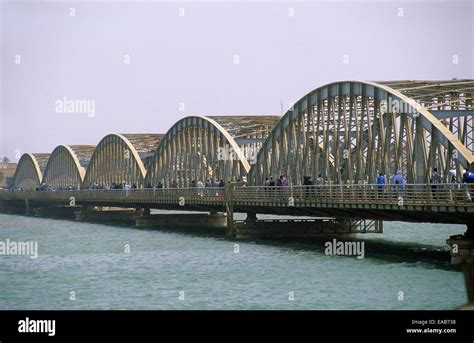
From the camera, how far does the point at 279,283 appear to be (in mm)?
44688

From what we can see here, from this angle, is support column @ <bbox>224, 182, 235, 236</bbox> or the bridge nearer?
the bridge

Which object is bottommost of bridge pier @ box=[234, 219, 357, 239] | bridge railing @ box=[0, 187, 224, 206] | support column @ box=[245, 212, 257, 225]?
bridge pier @ box=[234, 219, 357, 239]

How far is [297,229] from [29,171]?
126 m

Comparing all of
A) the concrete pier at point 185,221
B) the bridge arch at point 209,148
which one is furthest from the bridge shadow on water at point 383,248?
the concrete pier at point 185,221

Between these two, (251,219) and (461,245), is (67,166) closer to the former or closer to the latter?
(251,219)

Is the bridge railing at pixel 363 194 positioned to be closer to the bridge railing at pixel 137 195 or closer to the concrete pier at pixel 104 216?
the bridge railing at pixel 137 195

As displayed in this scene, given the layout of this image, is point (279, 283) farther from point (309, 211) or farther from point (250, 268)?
point (309, 211)

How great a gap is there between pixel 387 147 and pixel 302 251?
7.42 m

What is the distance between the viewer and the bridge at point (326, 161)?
1972 inches

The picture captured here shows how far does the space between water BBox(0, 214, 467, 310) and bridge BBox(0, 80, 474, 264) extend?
109 inches

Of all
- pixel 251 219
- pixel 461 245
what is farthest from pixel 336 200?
pixel 251 219

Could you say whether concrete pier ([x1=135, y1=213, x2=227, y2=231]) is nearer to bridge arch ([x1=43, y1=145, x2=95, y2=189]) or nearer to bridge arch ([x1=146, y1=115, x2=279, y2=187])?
bridge arch ([x1=146, y1=115, x2=279, y2=187])

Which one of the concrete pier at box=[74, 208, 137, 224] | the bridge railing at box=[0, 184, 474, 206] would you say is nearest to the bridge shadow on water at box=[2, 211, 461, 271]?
the bridge railing at box=[0, 184, 474, 206]

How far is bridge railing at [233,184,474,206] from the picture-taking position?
4488cm
